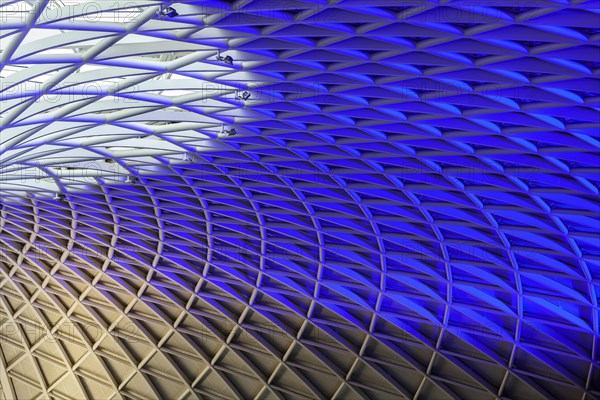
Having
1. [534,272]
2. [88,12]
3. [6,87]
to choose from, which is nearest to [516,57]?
[88,12]

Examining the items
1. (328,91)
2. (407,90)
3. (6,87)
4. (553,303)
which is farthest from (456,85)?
(553,303)

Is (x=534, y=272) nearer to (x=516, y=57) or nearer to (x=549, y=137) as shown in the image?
(x=549, y=137)

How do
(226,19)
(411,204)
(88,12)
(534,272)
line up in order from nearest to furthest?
(88,12) < (226,19) < (411,204) < (534,272)

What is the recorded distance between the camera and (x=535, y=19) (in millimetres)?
21156

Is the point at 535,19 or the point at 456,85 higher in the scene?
the point at 535,19

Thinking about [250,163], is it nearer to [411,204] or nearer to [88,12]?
[411,204]

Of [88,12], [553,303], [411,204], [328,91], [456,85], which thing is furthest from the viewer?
[553,303]

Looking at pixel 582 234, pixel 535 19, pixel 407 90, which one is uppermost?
pixel 535 19

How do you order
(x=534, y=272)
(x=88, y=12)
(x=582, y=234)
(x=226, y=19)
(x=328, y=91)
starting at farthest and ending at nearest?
(x=534, y=272) → (x=582, y=234) → (x=328, y=91) → (x=226, y=19) → (x=88, y=12)

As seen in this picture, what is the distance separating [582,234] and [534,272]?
6448 mm

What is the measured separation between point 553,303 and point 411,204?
540 inches

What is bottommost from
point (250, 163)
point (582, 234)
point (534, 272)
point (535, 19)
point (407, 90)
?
point (534, 272)

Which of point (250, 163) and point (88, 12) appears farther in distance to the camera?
point (250, 163)

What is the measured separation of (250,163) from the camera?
42188 mm
